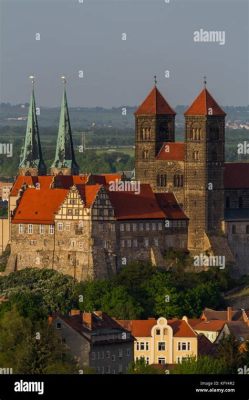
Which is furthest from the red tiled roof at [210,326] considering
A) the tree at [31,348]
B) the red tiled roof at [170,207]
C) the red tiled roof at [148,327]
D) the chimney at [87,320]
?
the red tiled roof at [170,207]

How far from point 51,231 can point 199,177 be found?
561cm

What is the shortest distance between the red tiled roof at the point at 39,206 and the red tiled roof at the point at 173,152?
3.65 m

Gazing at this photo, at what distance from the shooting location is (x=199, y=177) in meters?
77.9

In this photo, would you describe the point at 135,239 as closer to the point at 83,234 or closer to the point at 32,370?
the point at 83,234

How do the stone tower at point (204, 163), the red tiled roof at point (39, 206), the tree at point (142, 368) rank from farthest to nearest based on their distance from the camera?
the stone tower at point (204, 163), the red tiled roof at point (39, 206), the tree at point (142, 368)

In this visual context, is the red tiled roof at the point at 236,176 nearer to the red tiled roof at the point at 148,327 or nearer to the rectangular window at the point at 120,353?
the red tiled roof at the point at 148,327

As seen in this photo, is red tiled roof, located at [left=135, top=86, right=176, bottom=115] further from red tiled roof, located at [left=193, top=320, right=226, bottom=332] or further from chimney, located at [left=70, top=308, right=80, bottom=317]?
red tiled roof, located at [left=193, top=320, right=226, bottom=332]

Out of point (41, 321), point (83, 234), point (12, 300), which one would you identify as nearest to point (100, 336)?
point (41, 321)

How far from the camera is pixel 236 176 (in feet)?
264

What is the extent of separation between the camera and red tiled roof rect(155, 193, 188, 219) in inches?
3022

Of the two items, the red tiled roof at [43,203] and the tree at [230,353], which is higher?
the red tiled roof at [43,203]

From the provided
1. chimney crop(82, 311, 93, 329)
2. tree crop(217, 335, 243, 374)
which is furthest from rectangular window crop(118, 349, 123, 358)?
tree crop(217, 335, 243, 374)

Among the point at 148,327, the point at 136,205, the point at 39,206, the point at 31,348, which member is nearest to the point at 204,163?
the point at 136,205

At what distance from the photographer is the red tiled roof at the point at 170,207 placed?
252ft
